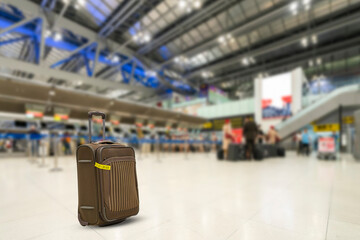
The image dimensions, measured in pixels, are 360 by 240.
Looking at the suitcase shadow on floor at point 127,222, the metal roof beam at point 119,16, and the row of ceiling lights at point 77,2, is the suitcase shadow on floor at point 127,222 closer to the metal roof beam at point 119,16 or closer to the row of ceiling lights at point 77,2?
the row of ceiling lights at point 77,2

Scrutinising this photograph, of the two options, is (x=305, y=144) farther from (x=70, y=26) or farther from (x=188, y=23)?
(x=70, y=26)

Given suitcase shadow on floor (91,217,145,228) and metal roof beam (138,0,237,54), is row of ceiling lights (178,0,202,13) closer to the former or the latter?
metal roof beam (138,0,237,54)

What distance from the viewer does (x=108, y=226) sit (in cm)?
122

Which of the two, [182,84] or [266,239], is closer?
[266,239]

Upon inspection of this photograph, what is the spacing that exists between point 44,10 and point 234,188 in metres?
9.42

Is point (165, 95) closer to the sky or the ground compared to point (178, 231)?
closer to the sky

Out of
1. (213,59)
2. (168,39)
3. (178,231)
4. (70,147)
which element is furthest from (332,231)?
(213,59)

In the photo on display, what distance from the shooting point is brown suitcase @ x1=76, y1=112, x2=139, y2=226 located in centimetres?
114

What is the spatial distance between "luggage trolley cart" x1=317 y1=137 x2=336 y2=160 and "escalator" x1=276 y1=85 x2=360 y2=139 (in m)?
3.29

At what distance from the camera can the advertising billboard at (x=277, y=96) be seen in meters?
11.4

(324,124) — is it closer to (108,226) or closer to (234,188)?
(234,188)

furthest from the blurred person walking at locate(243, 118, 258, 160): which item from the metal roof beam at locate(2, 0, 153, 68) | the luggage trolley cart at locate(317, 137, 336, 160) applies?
the metal roof beam at locate(2, 0, 153, 68)

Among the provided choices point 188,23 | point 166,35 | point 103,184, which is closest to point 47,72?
point 166,35

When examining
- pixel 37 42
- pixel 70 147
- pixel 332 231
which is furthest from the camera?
pixel 70 147
